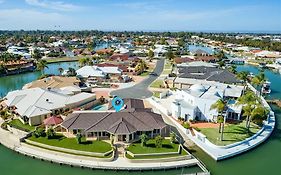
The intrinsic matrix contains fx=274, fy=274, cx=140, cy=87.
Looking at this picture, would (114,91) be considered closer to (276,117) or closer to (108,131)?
(108,131)

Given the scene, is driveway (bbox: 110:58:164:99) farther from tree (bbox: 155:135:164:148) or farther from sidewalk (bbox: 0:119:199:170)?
sidewalk (bbox: 0:119:199:170)

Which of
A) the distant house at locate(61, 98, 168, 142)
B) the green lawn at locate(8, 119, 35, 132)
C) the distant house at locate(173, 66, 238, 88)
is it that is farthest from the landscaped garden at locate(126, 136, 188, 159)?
the distant house at locate(173, 66, 238, 88)

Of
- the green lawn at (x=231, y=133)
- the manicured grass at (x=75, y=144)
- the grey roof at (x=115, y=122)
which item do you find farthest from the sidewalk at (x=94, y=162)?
the green lawn at (x=231, y=133)

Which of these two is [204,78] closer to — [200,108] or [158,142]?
[200,108]

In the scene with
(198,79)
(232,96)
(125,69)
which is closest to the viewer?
(232,96)

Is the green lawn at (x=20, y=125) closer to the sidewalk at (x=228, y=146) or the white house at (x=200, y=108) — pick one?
the sidewalk at (x=228, y=146)

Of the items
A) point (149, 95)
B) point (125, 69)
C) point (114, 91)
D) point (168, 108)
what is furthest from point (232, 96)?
point (125, 69)
